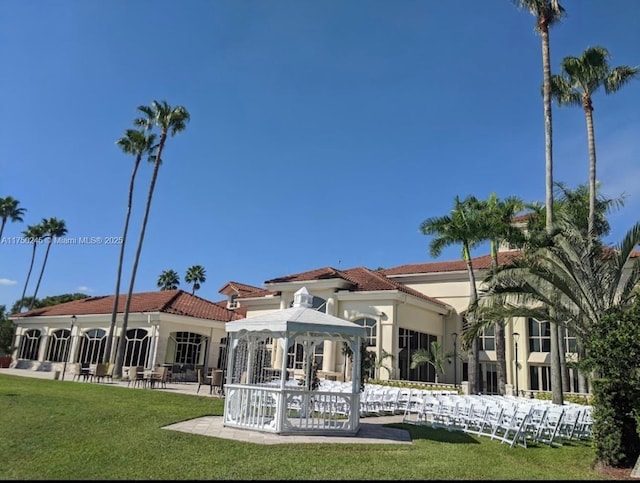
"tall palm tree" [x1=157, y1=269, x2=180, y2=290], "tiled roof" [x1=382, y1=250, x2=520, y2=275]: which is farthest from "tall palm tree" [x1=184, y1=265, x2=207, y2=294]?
"tiled roof" [x1=382, y1=250, x2=520, y2=275]

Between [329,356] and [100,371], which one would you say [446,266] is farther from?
[100,371]

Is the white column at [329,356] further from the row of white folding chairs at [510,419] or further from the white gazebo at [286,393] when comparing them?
the white gazebo at [286,393]

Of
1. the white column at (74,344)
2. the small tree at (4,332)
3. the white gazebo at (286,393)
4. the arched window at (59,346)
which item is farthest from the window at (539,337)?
the small tree at (4,332)

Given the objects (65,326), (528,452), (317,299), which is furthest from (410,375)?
(65,326)

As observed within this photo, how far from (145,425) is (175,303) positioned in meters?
22.1

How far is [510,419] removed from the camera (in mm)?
11406

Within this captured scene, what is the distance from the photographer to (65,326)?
3594 cm

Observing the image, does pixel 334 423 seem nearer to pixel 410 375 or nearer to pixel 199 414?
pixel 199 414

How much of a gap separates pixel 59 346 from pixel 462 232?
30.0 m

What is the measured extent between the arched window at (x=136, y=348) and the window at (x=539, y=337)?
75.5 ft

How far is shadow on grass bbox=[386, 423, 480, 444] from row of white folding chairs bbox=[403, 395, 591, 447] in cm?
34

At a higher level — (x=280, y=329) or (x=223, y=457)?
(x=280, y=329)

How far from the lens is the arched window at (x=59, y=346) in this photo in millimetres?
35438

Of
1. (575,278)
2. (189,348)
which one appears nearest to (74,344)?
(189,348)
